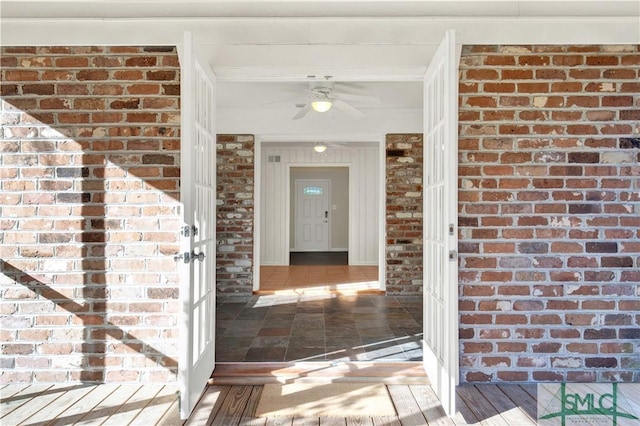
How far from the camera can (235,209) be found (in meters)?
4.97

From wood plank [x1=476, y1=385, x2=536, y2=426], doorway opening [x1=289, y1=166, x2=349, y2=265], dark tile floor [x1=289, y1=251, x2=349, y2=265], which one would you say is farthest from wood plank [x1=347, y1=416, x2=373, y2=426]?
doorway opening [x1=289, y1=166, x2=349, y2=265]

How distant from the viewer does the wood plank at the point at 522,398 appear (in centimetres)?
205

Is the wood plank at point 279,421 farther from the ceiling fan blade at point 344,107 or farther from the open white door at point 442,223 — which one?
the ceiling fan blade at point 344,107

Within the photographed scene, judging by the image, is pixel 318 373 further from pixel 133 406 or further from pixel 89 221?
pixel 89 221

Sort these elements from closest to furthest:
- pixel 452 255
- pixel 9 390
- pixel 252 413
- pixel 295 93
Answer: pixel 452 255 → pixel 252 413 → pixel 9 390 → pixel 295 93

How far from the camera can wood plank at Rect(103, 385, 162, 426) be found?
78.1 inches

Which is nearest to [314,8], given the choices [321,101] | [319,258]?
[321,101]

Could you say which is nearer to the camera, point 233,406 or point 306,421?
point 306,421

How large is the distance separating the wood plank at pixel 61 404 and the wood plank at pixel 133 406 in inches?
11.4

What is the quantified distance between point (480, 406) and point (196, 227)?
182 centimetres

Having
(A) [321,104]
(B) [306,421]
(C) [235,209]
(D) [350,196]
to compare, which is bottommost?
(B) [306,421]

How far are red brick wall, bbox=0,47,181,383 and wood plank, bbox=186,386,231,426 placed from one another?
0.97 ft

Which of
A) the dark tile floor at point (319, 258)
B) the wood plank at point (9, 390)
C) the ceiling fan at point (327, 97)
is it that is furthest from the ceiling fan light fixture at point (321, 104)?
the dark tile floor at point (319, 258)

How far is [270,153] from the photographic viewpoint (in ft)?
24.7
